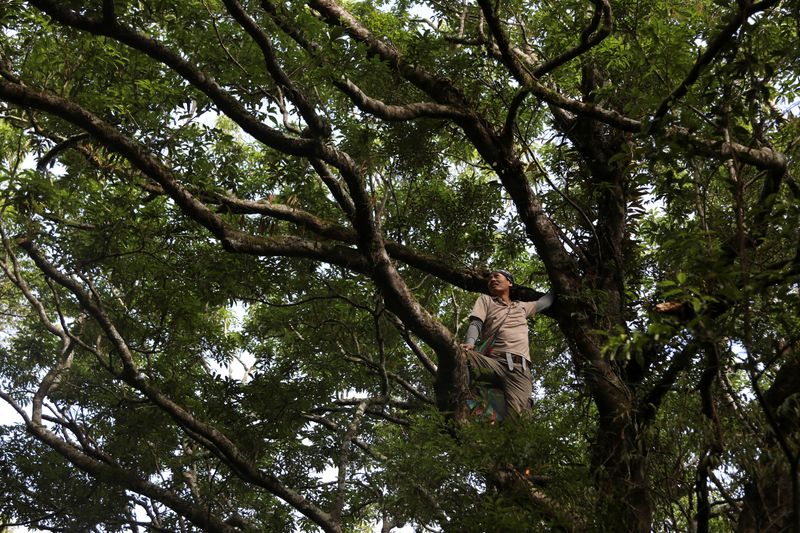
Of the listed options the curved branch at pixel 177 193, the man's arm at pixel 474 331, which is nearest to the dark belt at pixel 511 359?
the man's arm at pixel 474 331

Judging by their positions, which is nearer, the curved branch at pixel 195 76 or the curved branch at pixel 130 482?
the curved branch at pixel 195 76

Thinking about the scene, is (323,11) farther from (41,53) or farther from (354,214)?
(41,53)

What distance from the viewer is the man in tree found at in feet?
20.4

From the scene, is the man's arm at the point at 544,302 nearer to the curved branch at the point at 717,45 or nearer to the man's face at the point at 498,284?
the man's face at the point at 498,284

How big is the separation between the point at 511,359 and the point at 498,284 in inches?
29.1

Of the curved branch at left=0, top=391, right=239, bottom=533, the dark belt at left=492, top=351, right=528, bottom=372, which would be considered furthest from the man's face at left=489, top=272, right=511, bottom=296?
the curved branch at left=0, top=391, right=239, bottom=533

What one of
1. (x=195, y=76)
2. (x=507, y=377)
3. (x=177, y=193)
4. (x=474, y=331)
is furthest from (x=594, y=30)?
(x=177, y=193)

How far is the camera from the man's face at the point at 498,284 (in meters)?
6.71

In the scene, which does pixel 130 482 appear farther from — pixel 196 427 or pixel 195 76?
pixel 195 76

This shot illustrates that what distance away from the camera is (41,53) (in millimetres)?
7156

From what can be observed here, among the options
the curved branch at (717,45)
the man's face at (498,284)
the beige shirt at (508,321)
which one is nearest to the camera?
the curved branch at (717,45)

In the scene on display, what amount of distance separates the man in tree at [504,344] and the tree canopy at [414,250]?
0.22 metres

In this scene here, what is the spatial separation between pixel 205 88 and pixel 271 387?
13.2 ft

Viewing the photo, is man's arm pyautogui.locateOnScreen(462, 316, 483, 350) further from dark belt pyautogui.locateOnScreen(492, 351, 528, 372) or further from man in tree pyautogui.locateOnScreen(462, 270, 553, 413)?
dark belt pyautogui.locateOnScreen(492, 351, 528, 372)
